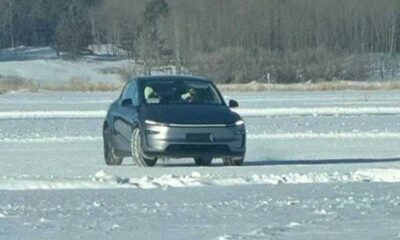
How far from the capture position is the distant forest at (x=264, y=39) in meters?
97.6

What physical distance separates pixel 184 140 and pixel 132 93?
7.14 feet

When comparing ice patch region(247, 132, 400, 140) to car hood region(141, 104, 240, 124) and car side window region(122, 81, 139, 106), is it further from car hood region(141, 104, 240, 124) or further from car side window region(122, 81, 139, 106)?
car hood region(141, 104, 240, 124)

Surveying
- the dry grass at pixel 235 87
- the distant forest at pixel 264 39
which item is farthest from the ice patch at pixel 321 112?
the distant forest at pixel 264 39

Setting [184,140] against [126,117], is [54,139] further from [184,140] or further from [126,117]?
[184,140]

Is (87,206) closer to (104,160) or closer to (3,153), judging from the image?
(104,160)

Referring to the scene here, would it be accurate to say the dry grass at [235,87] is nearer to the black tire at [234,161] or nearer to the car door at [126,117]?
the car door at [126,117]

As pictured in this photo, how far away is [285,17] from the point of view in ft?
355

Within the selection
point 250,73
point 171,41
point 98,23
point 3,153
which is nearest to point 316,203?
point 3,153

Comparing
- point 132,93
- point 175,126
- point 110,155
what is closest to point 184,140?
point 175,126

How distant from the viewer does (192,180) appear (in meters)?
17.6

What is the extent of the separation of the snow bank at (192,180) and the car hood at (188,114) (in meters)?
1.80

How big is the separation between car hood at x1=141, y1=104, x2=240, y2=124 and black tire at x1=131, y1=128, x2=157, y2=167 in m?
0.32

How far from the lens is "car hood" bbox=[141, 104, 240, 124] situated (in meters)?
20.3

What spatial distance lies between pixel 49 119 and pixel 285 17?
71746 millimetres
